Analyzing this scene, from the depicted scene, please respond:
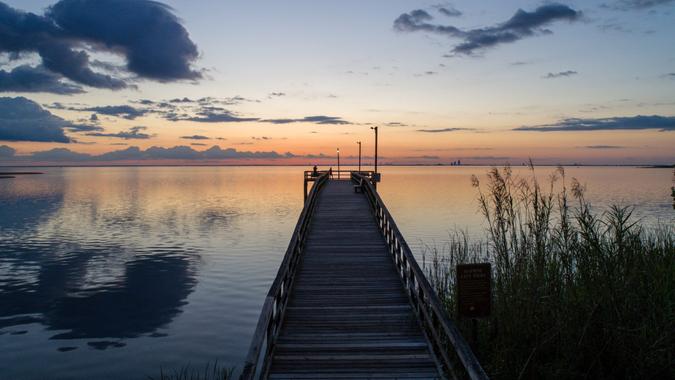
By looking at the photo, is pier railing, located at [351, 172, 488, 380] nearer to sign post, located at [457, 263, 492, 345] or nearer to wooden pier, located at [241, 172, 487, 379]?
wooden pier, located at [241, 172, 487, 379]

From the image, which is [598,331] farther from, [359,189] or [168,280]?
[359,189]

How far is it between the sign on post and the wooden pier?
0.40 meters

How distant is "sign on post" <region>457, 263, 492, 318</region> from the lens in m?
6.79

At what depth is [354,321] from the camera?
31.2 feet

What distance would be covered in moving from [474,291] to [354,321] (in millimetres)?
3428

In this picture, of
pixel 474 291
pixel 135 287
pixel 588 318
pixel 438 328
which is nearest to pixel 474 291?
pixel 474 291

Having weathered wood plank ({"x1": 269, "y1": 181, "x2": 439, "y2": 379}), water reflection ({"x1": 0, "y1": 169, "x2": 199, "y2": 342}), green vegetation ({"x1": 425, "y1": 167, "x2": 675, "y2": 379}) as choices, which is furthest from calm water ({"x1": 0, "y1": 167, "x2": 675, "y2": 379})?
A: green vegetation ({"x1": 425, "y1": 167, "x2": 675, "y2": 379})

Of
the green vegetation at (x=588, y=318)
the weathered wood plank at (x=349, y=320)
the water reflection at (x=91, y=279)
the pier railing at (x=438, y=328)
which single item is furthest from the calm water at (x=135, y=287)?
the green vegetation at (x=588, y=318)

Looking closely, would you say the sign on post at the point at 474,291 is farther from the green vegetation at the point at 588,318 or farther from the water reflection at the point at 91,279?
the water reflection at the point at 91,279

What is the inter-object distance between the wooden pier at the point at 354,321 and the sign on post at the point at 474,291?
1.31 ft

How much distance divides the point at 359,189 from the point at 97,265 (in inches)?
603

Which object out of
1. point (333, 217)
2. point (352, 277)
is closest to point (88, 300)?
point (333, 217)

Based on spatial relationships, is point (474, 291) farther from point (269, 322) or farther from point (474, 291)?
point (269, 322)

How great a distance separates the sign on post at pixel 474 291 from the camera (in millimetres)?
6793
